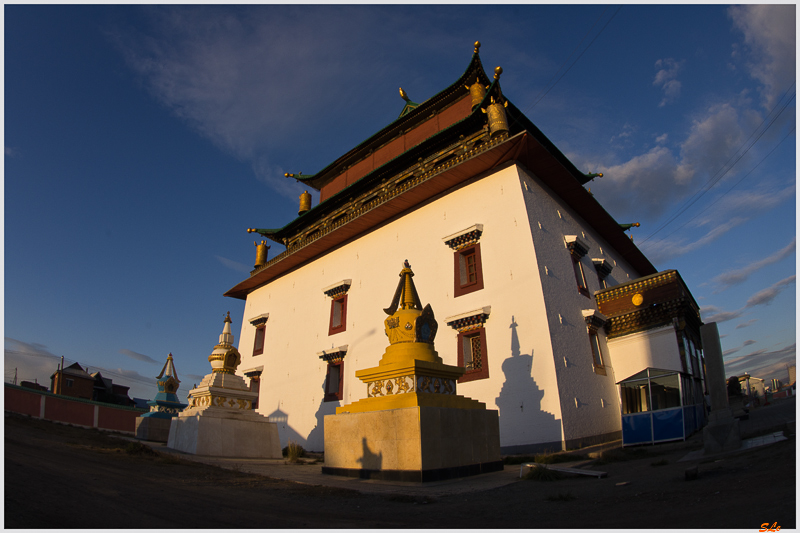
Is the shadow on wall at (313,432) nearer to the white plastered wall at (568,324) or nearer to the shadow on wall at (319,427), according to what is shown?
the shadow on wall at (319,427)

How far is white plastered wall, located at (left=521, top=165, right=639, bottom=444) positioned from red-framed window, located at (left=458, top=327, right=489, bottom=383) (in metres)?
2.03

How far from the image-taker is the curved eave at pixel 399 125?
1803 centimetres

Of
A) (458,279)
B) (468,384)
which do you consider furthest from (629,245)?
(468,384)

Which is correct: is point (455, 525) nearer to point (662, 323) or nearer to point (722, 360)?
point (722, 360)

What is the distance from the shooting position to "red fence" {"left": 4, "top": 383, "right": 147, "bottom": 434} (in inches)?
647

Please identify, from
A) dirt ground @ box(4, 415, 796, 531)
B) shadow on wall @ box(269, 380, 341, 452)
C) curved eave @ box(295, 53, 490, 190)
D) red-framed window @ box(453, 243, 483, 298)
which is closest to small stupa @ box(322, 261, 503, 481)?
dirt ground @ box(4, 415, 796, 531)

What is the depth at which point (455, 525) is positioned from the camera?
383 centimetres

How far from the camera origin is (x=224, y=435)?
11414mm

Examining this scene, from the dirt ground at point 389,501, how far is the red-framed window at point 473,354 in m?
6.39

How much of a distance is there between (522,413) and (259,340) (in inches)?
584

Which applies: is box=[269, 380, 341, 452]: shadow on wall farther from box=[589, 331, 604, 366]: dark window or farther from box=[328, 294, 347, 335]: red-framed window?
box=[589, 331, 604, 366]: dark window

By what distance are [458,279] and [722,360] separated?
7147 millimetres

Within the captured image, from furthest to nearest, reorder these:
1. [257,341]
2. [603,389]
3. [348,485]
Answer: [257,341] → [603,389] → [348,485]

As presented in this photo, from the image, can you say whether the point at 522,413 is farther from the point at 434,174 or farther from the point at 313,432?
the point at 313,432
